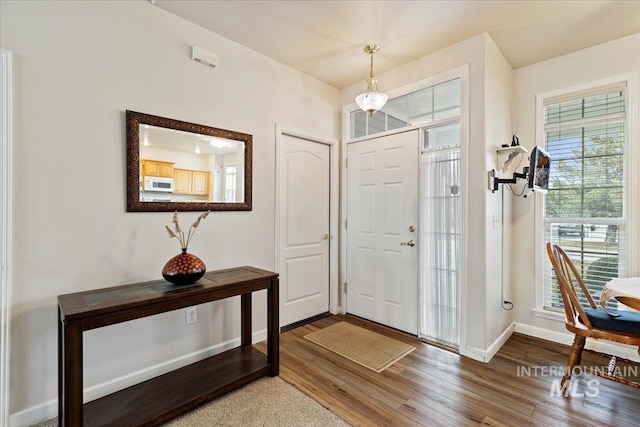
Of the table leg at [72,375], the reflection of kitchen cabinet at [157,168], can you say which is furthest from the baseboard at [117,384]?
the reflection of kitchen cabinet at [157,168]

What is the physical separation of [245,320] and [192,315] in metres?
0.43

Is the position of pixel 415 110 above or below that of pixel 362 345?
above

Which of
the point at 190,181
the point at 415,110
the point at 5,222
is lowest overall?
the point at 5,222

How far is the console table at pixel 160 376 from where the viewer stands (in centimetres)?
147

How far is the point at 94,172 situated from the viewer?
1983mm

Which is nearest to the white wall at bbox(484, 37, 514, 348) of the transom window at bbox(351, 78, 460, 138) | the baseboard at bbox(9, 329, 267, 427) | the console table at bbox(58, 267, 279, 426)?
the transom window at bbox(351, 78, 460, 138)

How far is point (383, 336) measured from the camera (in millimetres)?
3010

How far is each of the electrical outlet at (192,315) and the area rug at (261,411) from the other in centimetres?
65

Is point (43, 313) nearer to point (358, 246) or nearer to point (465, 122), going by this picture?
point (358, 246)

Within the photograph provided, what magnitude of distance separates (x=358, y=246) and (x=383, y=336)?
3.27ft

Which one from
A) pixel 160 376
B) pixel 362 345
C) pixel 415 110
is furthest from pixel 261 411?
pixel 415 110

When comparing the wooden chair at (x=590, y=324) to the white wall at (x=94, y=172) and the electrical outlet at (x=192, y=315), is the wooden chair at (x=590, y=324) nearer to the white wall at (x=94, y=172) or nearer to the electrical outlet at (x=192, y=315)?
the white wall at (x=94, y=172)

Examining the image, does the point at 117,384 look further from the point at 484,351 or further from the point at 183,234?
the point at 484,351

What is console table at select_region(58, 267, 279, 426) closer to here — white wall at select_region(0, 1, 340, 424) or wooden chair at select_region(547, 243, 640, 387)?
white wall at select_region(0, 1, 340, 424)
